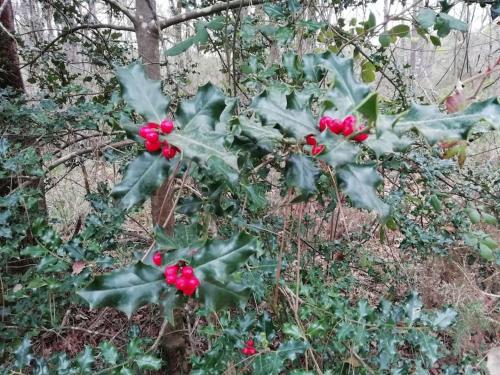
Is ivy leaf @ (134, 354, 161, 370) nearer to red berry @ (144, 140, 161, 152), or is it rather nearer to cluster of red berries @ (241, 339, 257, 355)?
cluster of red berries @ (241, 339, 257, 355)

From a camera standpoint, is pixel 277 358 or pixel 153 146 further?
pixel 277 358

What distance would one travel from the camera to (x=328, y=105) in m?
0.63

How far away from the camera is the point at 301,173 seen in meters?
0.71

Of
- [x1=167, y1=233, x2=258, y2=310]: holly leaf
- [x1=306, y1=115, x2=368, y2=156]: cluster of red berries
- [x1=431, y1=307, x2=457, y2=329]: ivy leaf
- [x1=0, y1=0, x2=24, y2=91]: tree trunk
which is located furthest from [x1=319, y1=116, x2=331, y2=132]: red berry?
[x1=0, y1=0, x2=24, y2=91]: tree trunk

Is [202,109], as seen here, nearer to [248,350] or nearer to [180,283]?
[180,283]

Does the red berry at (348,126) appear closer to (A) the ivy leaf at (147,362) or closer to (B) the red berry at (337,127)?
(B) the red berry at (337,127)

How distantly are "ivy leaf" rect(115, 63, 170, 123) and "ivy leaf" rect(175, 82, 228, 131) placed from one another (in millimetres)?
34

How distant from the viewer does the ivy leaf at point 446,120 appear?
1.77 ft

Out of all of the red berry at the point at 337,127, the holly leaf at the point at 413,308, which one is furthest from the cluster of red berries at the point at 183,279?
the holly leaf at the point at 413,308

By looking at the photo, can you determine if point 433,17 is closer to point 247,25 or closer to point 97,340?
point 247,25

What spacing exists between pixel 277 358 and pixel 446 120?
87cm

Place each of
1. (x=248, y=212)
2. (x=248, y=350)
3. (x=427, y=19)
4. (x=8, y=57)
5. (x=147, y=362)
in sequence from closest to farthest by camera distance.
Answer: (x=147, y=362), (x=248, y=350), (x=427, y=19), (x=248, y=212), (x=8, y=57)

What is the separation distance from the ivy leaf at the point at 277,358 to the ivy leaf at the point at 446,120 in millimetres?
803

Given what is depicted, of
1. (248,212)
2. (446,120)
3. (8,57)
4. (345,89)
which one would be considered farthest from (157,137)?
(8,57)
